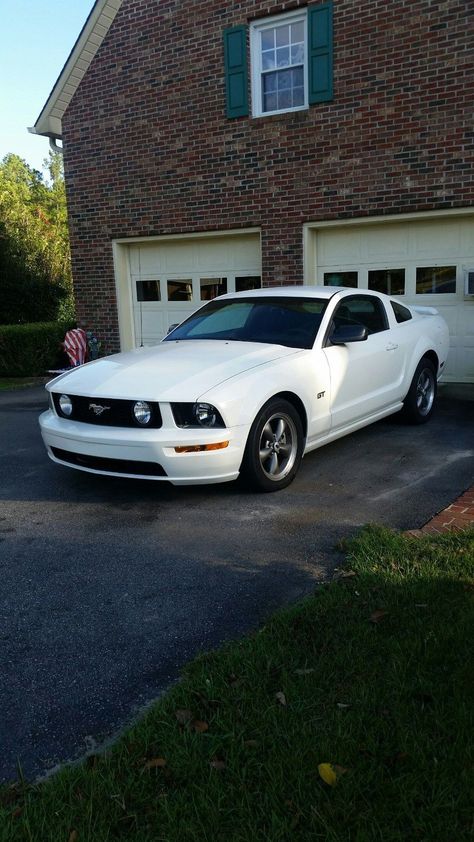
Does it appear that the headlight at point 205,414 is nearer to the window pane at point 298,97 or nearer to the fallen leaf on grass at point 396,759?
the fallen leaf on grass at point 396,759

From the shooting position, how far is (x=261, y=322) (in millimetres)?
6160

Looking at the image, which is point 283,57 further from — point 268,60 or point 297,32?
point 297,32

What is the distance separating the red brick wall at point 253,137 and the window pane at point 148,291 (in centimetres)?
48

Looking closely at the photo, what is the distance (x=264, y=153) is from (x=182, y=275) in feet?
8.16

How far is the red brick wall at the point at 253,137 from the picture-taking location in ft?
30.7

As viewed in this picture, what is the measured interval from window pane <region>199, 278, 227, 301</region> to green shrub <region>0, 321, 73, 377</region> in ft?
11.6

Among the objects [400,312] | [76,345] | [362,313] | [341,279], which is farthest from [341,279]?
[76,345]

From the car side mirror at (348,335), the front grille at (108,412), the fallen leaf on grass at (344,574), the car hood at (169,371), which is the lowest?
the fallen leaf on grass at (344,574)

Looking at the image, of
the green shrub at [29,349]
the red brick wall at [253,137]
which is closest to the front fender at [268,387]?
the red brick wall at [253,137]

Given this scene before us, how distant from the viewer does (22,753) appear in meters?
2.45

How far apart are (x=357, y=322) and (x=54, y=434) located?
296 cm

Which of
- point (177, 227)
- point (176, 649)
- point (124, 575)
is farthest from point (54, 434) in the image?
point (177, 227)

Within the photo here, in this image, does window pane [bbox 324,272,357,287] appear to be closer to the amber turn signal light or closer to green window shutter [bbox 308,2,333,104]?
green window shutter [bbox 308,2,333,104]

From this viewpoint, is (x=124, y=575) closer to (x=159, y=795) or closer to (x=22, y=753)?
(x=22, y=753)
